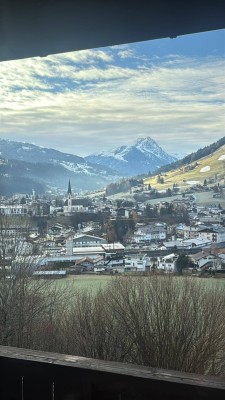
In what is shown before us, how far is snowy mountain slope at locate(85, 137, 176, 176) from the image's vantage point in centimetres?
164

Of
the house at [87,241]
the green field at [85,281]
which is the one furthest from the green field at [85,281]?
the house at [87,241]

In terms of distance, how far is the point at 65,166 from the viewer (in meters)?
1.82

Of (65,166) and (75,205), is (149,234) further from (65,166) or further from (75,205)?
(65,166)

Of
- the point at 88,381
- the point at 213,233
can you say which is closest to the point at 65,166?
the point at 213,233

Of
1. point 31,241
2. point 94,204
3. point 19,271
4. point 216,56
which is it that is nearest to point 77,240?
point 94,204

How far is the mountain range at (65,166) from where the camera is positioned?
1660 millimetres

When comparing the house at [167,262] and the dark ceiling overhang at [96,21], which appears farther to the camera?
the house at [167,262]

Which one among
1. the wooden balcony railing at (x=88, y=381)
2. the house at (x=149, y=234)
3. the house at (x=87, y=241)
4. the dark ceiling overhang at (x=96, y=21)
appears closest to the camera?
the wooden balcony railing at (x=88, y=381)

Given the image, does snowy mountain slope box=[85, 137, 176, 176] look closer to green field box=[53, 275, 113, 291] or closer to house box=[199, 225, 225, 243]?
house box=[199, 225, 225, 243]

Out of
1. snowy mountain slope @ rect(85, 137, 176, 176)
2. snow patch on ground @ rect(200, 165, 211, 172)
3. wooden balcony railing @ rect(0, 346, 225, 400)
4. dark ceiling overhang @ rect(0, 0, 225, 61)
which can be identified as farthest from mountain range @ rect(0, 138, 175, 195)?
wooden balcony railing @ rect(0, 346, 225, 400)

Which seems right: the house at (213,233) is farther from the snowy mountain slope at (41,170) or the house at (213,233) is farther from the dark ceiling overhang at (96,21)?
the dark ceiling overhang at (96,21)

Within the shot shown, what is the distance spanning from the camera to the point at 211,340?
167 centimetres

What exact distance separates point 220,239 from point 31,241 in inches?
34.8

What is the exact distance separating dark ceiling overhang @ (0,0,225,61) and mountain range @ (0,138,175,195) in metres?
0.44
